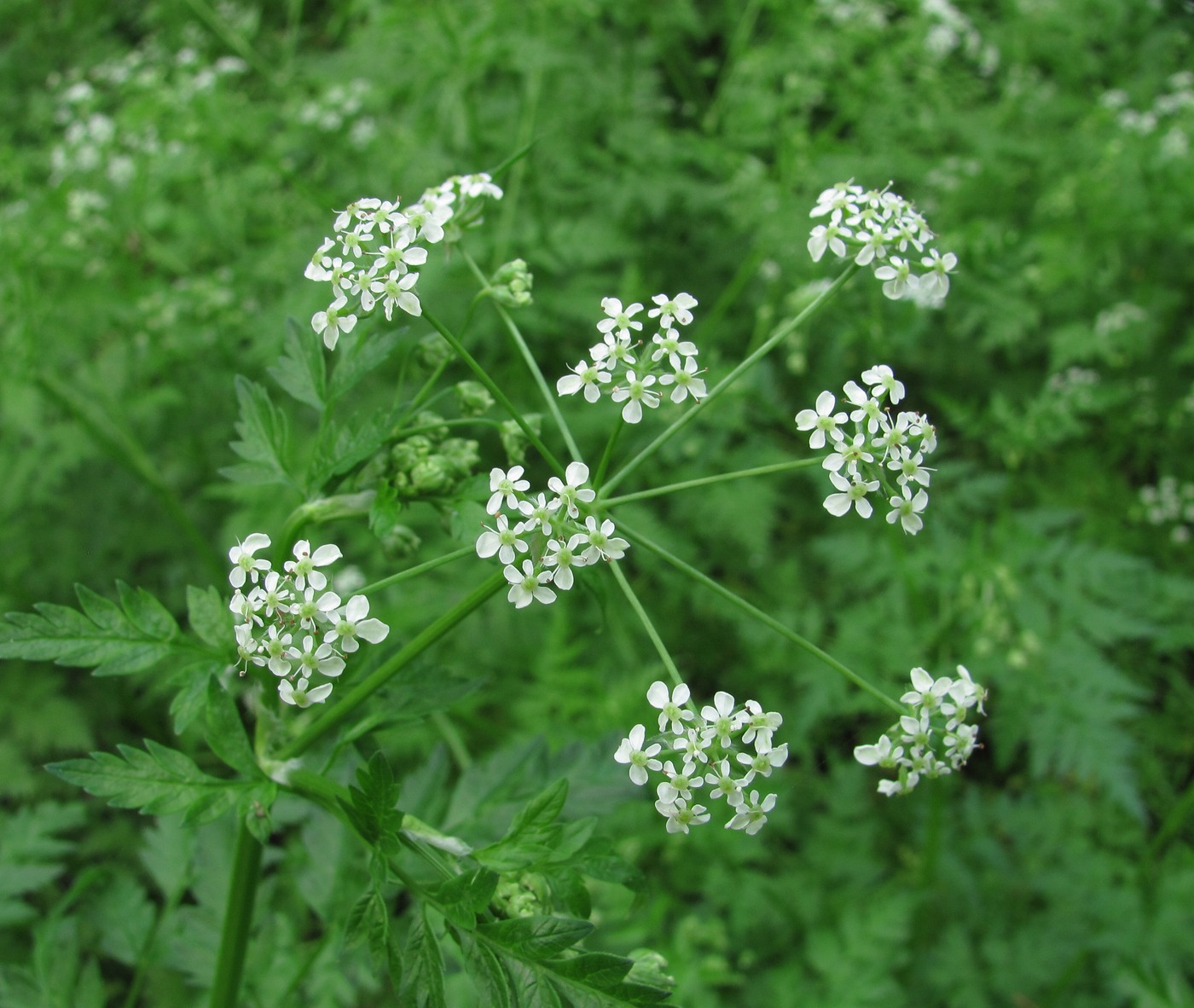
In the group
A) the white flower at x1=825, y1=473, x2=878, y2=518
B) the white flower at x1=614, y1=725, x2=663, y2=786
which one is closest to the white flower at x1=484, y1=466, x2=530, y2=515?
the white flower at x1=614, y1=725, x2=663, y2=786

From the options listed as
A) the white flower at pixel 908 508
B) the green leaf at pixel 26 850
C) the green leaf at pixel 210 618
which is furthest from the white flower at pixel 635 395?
the green leaf at pixel 26 850

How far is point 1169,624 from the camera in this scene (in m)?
4.72

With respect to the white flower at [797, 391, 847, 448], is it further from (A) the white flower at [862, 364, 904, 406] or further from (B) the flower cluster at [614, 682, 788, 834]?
(B) the flower cluster at [614, 682, 788, 834]

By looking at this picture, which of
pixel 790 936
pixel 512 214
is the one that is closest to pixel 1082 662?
pixel 790 936

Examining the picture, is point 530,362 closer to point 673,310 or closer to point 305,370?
point 673,310

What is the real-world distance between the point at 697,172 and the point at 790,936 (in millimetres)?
4466

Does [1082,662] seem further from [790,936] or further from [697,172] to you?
[697,172]

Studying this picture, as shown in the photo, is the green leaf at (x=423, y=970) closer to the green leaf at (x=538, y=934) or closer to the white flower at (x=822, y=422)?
the green leaf at (x=538, y=934)

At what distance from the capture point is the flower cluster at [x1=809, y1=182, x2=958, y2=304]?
2.02 meters

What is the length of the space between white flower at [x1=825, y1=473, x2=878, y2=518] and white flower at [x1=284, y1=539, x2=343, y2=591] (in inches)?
36.4

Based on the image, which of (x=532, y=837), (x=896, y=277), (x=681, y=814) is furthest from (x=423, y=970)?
(x=896, y=277)

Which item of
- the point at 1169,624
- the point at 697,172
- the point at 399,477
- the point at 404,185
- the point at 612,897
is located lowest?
the point at 1169,624

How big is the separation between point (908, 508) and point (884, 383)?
0.80 feet

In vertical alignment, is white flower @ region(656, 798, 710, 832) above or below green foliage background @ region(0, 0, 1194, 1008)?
above
